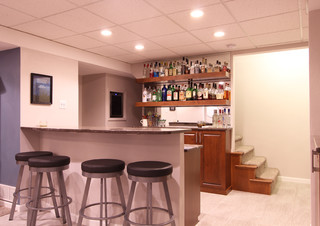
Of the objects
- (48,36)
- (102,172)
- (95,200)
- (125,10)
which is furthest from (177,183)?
(48,36)

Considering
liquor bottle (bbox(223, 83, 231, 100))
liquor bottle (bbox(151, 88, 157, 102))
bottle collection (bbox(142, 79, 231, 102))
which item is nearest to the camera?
liquor bottle (bbox(223, 83, 231, 100))

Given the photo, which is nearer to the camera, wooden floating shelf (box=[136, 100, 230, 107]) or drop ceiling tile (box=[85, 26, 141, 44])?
drop ceiling tile (box=[85, 26, 141, 44])

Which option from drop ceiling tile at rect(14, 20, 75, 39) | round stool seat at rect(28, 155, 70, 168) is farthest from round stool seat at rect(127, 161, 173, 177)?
drop ceiling tile at rect(14, 20, 75, 39)

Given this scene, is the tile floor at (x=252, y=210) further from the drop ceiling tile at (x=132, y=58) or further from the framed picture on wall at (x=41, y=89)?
the drop ceiling tile at (x=132, y=58)

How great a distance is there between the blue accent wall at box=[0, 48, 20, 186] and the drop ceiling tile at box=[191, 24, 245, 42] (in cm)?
246

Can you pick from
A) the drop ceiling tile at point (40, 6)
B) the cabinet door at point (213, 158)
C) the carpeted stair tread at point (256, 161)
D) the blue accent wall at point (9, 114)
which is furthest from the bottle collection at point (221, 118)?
the blue accent wall at point (9, 114)

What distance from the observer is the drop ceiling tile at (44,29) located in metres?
3.08

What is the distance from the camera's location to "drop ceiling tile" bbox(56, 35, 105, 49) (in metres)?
3.61

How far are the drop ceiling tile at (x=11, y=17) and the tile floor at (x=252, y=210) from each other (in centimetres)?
231

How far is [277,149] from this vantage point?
4.74 meters

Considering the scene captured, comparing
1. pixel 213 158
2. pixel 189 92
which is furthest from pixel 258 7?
pixel 213 158

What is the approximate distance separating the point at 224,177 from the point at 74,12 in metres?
3.06

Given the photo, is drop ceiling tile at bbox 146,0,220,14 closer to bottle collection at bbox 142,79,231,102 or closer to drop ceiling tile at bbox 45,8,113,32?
drop ceiling tile at bbox 45,8,113,32

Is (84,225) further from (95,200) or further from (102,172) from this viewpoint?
(102,172)
